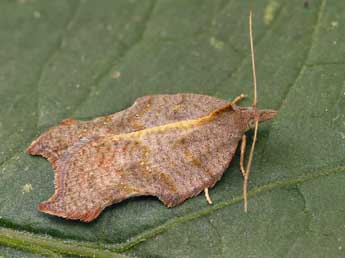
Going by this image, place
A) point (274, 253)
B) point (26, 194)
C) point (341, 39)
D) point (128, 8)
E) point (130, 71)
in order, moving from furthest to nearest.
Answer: point (128, 8)
point (130, 71)
point (341, 39)
point (26, 194)
point (274, 253)

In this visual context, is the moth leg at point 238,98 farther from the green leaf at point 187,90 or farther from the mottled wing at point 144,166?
the mottled wing at point 144,166

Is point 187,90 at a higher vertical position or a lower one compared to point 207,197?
higher

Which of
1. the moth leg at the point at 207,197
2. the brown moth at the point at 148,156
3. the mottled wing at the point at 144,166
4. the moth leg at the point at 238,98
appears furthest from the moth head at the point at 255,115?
the moth leg at the point at 207,197

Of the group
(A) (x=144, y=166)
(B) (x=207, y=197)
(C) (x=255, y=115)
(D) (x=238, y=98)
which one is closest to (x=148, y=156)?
(A) (x=144, y=166)

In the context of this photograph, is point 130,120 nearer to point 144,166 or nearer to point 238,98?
point 144,166

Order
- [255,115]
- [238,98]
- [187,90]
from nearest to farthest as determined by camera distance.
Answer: [255,115], [238,98], [187,90]

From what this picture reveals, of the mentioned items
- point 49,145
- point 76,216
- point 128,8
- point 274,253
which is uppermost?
point 128,8

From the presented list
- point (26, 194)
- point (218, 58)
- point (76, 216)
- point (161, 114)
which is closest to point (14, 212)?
point (26, 194)

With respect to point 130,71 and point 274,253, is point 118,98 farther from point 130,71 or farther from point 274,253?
point 274,253

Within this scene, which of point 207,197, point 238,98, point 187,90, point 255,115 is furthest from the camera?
point 187,90
